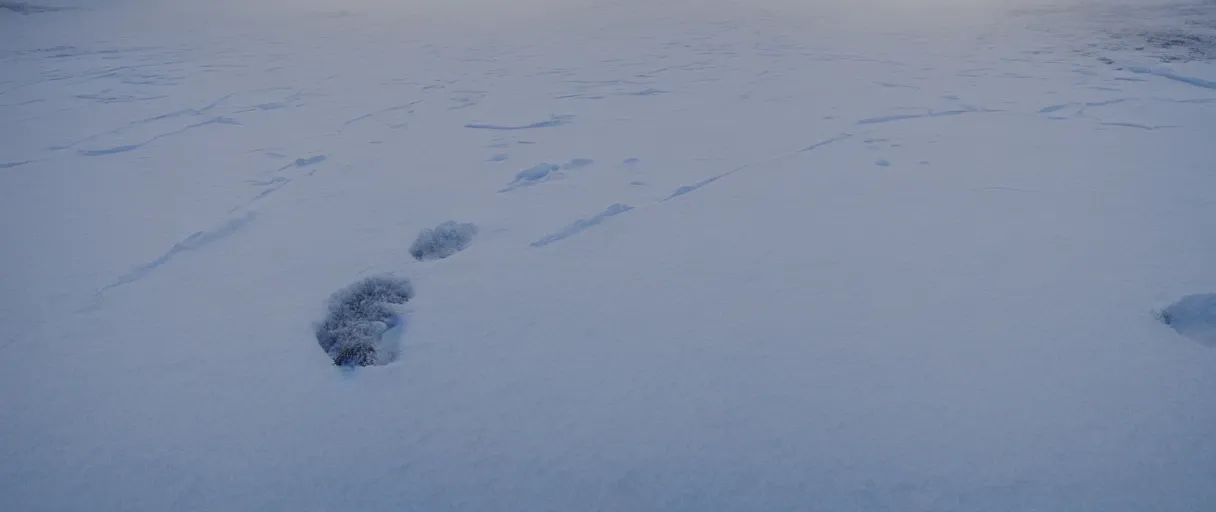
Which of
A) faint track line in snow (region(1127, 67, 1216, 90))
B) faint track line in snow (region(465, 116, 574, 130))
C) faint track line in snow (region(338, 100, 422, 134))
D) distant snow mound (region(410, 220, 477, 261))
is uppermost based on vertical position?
faint track line in snow (region(1127, 67, 1216, 90))

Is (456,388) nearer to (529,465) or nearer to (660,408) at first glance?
(529,465)

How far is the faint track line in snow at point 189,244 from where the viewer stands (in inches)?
81.0

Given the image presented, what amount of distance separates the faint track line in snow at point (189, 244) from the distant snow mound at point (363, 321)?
2.94 feet

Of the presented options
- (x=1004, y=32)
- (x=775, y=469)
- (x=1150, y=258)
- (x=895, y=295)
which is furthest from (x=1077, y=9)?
(x=775, y=469)

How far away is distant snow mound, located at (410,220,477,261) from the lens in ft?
7.23

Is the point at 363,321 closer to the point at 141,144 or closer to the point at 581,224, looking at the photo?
the point at 581,224

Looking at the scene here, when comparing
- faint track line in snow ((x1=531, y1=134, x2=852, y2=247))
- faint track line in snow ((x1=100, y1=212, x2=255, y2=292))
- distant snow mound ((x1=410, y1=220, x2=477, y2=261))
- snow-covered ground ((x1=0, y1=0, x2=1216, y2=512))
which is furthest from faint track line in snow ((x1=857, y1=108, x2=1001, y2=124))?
faint track line in snow ((x1=100, y1=212, x2=255, y2=292))

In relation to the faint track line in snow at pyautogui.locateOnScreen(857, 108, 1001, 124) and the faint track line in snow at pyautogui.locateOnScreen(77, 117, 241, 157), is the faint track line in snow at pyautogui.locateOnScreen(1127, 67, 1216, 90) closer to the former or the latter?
the faint track line in snow at pyautogui.locateOnScreen(857, 108, 1001, 124)

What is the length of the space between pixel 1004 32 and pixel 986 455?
324 inches

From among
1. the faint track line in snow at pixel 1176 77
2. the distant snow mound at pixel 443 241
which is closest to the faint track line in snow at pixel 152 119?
the distant snow mound at pixel 443 241

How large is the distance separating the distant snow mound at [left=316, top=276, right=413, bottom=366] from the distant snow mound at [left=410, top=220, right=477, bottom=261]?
234mm

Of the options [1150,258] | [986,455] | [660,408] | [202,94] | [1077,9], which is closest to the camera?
[986,455]

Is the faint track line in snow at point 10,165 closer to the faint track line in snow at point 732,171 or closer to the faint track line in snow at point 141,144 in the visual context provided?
the faint track line in snow at point 141,144

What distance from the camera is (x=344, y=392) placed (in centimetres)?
150
